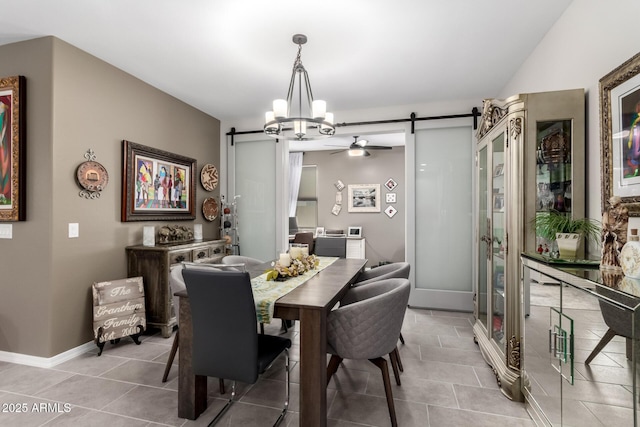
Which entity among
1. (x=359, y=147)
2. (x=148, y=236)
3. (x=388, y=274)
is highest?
(x=359, y=147)

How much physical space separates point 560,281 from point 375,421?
1.29m

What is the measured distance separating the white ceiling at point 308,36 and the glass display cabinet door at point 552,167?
896 mm

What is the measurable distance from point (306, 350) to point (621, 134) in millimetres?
1934

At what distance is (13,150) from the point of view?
8.52 ft

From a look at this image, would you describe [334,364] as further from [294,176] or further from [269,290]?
[294,176]

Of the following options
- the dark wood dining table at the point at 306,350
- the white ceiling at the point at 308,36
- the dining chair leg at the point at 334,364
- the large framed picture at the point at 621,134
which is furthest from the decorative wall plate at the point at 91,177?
the large framed picture at the point at 621,134

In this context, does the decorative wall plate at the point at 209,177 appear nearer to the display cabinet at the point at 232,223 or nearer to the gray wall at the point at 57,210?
the display cabinet at the point at 232,223

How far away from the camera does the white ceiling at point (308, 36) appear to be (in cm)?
217

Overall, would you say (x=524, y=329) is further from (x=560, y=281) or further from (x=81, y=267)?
(x=81, y=267)

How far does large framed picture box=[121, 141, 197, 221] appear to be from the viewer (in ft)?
10.5

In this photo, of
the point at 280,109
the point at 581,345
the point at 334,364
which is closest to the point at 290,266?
the point at 334,364

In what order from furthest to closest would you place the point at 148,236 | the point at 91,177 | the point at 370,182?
the point at 370,182 < the point at 148,236 < the point at 91,177

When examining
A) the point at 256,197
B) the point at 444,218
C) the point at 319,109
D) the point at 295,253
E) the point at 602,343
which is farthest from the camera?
the point at 256,197

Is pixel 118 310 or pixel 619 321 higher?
pixel 619 321
